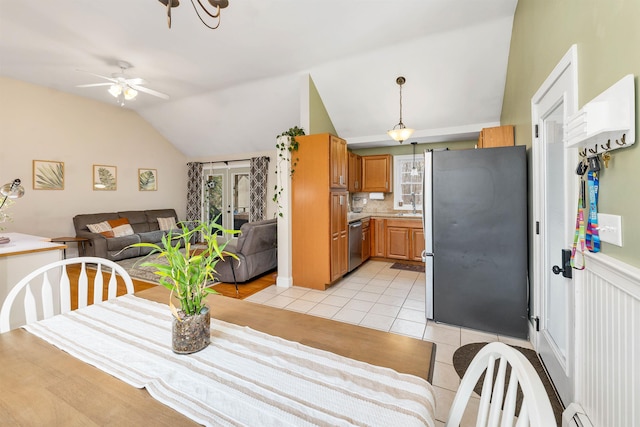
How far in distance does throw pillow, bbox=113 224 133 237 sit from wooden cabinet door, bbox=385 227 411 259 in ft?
17.6

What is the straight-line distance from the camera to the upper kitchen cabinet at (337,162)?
3980mm

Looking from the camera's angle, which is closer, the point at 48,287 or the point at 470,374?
the point at 470,374

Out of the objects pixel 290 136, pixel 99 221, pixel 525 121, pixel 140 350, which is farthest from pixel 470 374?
pixel 99 221

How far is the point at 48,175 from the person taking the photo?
17.3 ft

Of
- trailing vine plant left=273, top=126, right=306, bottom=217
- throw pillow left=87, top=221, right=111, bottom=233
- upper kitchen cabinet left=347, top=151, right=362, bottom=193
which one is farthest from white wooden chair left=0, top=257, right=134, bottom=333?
throw pillow left=87, top=221, right=111, bottom=233

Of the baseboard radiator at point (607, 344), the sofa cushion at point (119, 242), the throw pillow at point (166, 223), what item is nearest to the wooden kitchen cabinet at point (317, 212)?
the baseboard radiator at point (607, 344)

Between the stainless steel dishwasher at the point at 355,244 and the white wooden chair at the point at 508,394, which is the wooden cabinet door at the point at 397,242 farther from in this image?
the white wooden chair at the point at 508,394

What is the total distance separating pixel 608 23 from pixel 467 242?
188cm

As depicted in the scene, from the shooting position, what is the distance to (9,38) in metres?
3.63

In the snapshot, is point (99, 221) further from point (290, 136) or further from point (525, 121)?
point (525, 121)

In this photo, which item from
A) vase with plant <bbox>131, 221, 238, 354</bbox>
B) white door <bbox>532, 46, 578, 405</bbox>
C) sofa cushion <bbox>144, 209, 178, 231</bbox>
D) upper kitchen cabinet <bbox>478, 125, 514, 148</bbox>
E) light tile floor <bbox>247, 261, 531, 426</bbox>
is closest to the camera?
vase with plant <bbox>131, 221, 238, 354</bbox>

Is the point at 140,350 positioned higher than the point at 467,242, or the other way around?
A: the point at 467,242

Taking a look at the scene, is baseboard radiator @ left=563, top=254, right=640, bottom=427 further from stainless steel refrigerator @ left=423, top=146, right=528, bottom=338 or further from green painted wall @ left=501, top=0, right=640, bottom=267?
stainless steel refrigerator @ left=423, top=146, right=528, bottom=338

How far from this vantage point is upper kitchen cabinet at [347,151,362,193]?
5.54 m
